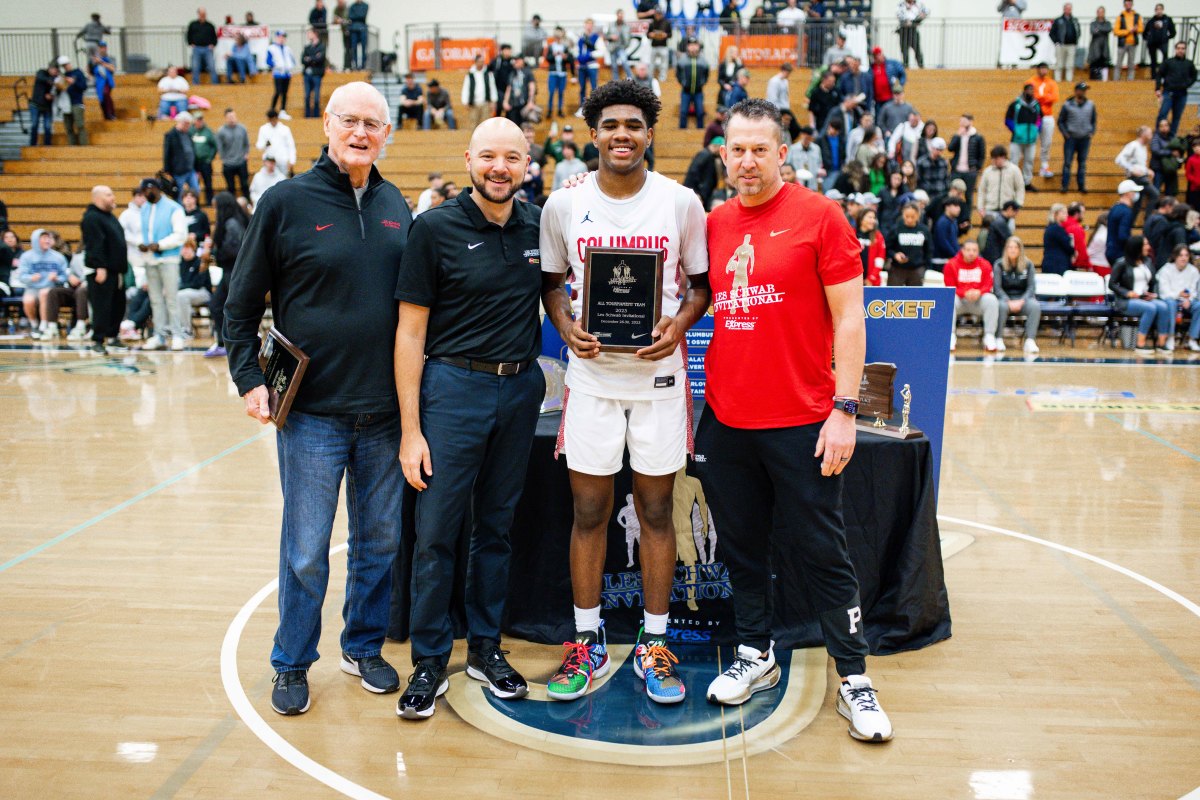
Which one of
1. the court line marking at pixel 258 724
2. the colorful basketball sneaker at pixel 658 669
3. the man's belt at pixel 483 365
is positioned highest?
the man's belt at pixel 483 365

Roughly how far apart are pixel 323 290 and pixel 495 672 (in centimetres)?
146

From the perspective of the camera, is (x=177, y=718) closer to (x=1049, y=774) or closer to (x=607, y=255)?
(x=607, y=255)

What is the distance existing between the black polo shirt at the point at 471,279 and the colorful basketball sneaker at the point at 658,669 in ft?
3.75

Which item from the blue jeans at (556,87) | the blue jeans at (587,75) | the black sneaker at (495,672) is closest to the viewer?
the black sneaker at (495,672)

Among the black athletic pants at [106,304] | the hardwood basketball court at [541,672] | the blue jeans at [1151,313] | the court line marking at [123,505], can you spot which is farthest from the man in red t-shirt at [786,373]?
the blue jeans at [1151,313]

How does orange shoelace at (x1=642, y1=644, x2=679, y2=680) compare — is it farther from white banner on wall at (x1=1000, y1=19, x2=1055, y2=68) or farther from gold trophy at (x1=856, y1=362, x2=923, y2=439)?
white banner on wall at (x1=1000, y1=19, x2=1055, y2=68)

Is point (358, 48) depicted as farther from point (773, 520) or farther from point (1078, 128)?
point (773, 520)

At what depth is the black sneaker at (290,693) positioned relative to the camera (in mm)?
3439

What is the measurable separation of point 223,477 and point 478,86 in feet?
43.6

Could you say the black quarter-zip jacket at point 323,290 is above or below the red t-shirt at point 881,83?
below

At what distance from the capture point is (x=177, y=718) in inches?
134

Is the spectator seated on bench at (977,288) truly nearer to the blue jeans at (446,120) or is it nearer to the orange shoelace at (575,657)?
the orange shoelace at (575,657)

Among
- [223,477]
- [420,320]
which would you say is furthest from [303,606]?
[223,477]

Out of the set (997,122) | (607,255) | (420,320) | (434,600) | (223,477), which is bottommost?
(223,477)
